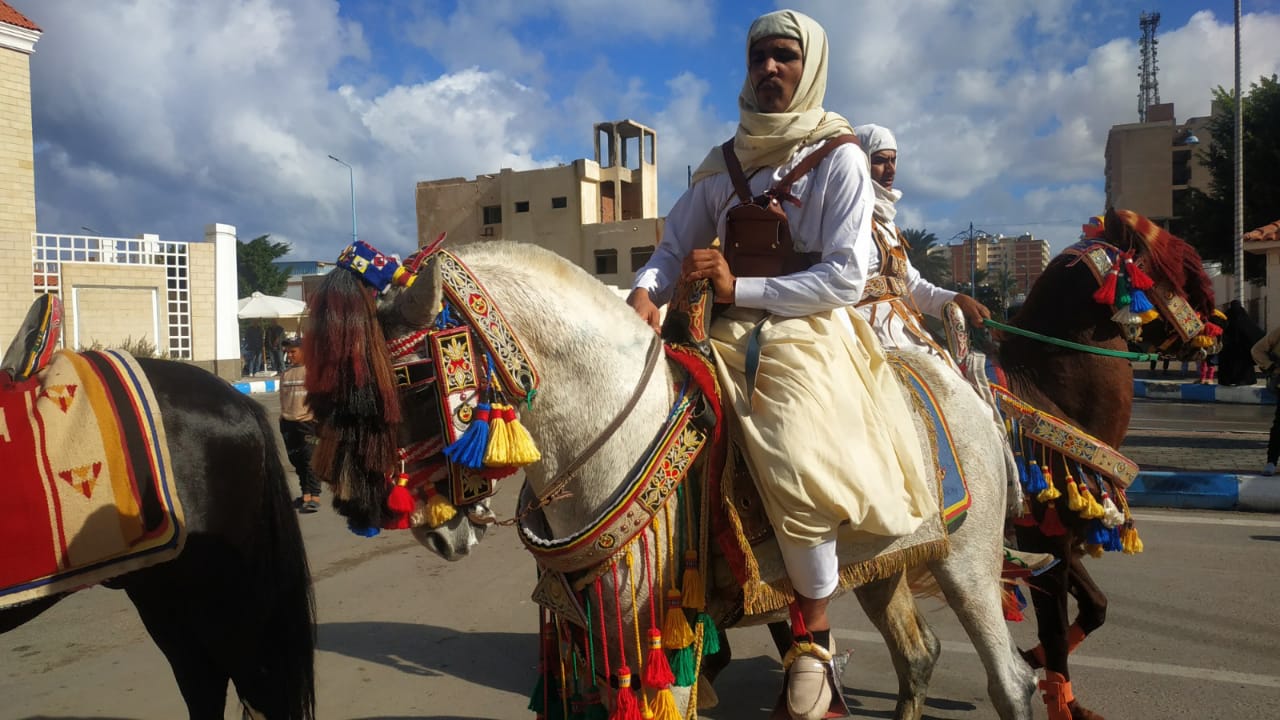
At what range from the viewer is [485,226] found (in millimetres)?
38875

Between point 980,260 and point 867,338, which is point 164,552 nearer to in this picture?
point 867,338

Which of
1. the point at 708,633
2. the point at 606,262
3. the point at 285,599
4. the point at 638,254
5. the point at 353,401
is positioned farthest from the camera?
the point at 606,262

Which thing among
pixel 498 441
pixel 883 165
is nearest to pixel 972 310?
pixel 883 165

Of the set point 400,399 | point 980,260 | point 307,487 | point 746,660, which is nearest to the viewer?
point 400,399

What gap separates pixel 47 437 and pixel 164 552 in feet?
1.60

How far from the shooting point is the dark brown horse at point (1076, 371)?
3.15 metres

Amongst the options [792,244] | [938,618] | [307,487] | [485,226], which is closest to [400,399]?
[792,244]

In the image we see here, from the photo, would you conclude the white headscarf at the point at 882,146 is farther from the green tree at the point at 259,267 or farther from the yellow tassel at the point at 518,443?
the green tree at the point at 259,267

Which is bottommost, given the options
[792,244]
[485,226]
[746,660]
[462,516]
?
[746,660]

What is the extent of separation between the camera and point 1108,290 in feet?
10.6

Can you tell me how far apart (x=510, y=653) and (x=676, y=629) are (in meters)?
2.69

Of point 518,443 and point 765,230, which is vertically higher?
point 765,230

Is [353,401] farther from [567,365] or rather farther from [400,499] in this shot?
[567,365]

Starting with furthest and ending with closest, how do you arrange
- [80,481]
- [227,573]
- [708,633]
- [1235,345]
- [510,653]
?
[1235,345]
[510,653]
[227,573]
[80,481]
[708,633]
